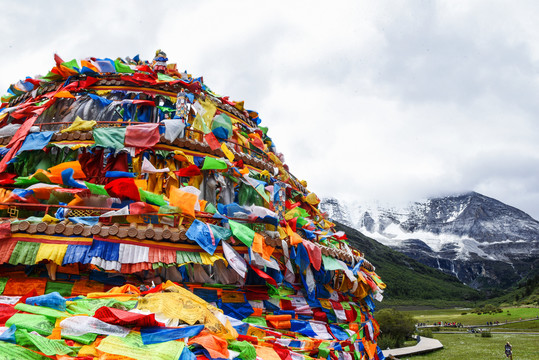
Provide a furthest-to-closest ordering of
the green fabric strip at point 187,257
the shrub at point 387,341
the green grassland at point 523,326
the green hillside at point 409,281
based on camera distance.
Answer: the green hillside at point 409,281 < the green grassland at point 523,326 < the shrub at point 387,341 < the green fabric strip at point 187,257

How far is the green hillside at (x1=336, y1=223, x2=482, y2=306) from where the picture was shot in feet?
396

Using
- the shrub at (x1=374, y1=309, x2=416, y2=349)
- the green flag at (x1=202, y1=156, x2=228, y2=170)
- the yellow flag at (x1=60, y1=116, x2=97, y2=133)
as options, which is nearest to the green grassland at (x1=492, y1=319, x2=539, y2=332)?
the shrub at (x1=374, y1=309, x2=416, y2=349)

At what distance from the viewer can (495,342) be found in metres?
40.8

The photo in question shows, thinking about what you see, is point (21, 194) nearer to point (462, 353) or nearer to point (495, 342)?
point (462, 353)

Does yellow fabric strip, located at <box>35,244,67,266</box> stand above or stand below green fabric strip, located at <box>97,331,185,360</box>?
above

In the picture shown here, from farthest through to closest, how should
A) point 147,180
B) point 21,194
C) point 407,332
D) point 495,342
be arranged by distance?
point 407,332 < point 495,342 < point 147,180 < point 21,194

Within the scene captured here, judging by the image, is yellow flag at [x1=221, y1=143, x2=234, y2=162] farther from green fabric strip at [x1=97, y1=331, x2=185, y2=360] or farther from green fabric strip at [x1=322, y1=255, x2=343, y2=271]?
green fabric strip at [x1=97, y1=331, x2=185, y2=360]

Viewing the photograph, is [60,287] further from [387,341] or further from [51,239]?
[387,341]

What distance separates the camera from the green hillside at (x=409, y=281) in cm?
12078

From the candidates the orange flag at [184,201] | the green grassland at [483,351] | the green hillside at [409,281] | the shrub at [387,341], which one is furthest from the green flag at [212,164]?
the green hillside at [409,281]

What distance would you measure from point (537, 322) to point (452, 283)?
409 feet

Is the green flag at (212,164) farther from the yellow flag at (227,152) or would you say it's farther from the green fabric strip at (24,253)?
the green fabric strip at (24,253)

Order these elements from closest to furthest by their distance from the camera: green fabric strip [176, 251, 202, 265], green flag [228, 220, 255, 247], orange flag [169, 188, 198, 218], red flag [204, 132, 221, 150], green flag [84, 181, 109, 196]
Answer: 1. green fabric strip [176, 251, 202, 265]
2. orange flag [169, 188, 198, 218]
3. green flag [84, 181, 109, 196]
4. green flag [228, 220, 255, 247]
5. red flag [204, 132, 221, 150]

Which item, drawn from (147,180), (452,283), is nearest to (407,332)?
(147,180)
